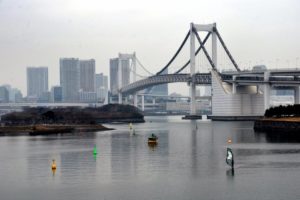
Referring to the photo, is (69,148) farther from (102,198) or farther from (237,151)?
(102,198)

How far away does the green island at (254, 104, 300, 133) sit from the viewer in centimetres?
5058

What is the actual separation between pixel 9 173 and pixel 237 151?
38.4 ft

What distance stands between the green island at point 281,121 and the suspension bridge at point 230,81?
65.0 ft

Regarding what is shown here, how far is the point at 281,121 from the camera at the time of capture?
52812mm

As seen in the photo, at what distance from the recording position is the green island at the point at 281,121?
50581mm

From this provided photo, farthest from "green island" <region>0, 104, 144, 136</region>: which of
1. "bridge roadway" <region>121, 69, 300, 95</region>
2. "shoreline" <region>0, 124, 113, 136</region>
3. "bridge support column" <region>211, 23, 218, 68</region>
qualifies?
"bridge support column" <region>211, 23, 218, 68</region>

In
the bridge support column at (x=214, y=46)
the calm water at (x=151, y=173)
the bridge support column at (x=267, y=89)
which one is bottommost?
the calm water at (x=151, y=173)

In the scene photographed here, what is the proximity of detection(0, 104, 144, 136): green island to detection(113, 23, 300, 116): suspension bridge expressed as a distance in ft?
23.3

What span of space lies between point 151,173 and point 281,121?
29.4 metres

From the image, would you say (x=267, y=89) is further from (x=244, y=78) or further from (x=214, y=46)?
(x=214, y=46)

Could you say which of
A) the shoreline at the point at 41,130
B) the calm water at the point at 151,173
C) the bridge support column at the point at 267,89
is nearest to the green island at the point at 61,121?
the shoreline at the point at 41,130

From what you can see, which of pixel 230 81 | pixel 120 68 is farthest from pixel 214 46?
pixel 120 68

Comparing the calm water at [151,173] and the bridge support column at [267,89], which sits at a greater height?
the bridge support column at [267,89]

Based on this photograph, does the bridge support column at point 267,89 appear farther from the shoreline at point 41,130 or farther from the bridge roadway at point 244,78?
the shoreline at point 41,130
